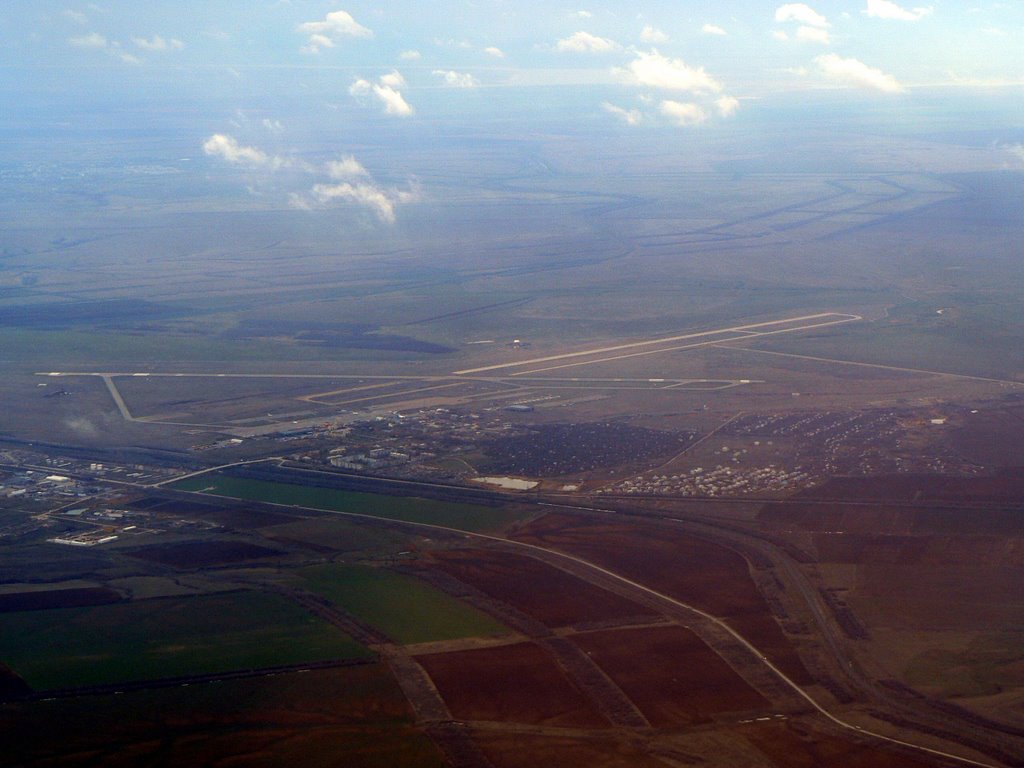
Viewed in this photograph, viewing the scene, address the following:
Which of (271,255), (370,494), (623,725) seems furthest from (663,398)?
(271,255)

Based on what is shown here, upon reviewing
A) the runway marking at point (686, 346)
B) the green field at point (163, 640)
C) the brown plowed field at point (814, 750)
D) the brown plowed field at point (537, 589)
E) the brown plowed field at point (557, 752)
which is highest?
the runway marking at point (686, 346)

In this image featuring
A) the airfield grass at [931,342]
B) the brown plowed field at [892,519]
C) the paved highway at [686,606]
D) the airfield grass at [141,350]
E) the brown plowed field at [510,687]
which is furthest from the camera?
the airfield grass at [141,350]

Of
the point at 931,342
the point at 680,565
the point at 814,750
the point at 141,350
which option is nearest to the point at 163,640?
the point at 680,565

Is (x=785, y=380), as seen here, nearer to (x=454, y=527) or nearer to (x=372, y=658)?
(x=454, y=527)

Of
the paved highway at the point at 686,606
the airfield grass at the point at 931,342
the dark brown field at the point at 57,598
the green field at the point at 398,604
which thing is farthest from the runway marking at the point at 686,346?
the dark brown field at the point at 57,598

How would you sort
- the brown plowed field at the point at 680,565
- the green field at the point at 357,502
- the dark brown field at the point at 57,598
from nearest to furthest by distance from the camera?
the brown plowed field at the point at 680,565 < the dark brown field at the point at 57,598 < the green field at the point at 357,502

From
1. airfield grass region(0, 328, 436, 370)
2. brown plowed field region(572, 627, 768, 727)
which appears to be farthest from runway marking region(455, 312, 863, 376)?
brown plowed field region(572, 627, 768, 727)

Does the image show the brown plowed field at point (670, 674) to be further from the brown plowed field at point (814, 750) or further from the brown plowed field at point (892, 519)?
the brown plowed field at point (892, 519)
